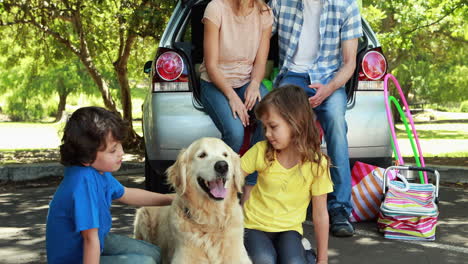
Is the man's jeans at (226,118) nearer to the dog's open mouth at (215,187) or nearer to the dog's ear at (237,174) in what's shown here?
the dog's ear at (237,174)

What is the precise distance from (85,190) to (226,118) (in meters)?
1.74

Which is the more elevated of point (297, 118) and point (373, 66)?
point (373, 66)

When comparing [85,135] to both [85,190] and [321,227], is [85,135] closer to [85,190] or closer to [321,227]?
[85,190]

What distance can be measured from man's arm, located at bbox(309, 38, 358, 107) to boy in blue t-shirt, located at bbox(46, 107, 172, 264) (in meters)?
2.00

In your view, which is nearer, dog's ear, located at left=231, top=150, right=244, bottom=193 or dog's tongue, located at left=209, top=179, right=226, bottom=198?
dog's tongue, located at left=209, top=179, right=226, bottom=198

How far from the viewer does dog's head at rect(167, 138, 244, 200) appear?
334 centimetres

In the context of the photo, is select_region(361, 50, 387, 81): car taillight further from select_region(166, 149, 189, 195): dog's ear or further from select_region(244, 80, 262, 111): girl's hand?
select_region(166, 149, 189, 195): dog's ear

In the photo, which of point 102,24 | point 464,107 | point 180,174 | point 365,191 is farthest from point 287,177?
point 464,107

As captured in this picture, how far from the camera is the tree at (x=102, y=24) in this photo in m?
9.66

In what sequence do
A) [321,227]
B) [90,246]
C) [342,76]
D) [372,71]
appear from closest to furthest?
[90,246], [321,227], [342,76], [372,71]

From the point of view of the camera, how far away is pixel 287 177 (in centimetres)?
370

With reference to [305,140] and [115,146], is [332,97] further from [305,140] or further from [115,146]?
[115,146]

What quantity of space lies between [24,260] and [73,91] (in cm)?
3715

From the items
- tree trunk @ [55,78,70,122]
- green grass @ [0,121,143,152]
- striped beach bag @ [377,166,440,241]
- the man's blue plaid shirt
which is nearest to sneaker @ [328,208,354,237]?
striped beach bag @ [377,166,440,241]
